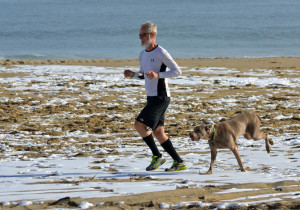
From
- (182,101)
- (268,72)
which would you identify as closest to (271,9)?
(268,72)

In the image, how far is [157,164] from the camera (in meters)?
6.80

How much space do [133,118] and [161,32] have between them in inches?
1756

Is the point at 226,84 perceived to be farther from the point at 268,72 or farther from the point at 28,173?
the point at 28,173

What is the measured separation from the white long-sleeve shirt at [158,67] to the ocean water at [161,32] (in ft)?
92.5

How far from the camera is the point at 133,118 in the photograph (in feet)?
37.8

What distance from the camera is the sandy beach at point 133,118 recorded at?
518cm

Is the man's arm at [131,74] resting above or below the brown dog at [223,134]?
above

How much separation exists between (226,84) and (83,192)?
1166cm

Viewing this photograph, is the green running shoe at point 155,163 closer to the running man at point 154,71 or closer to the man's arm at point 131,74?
the running man at point 154,71

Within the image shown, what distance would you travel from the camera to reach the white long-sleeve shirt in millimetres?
6453

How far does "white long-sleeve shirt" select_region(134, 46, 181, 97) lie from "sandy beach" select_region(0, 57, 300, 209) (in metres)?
1.08

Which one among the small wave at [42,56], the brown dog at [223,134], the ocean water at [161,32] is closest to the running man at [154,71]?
the brown dog at [223,134]

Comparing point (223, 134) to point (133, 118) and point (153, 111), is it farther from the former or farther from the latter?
point (133, 118)

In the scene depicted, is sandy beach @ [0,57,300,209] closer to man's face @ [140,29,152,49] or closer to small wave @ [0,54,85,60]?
man's face @ [140,29,152,49]
